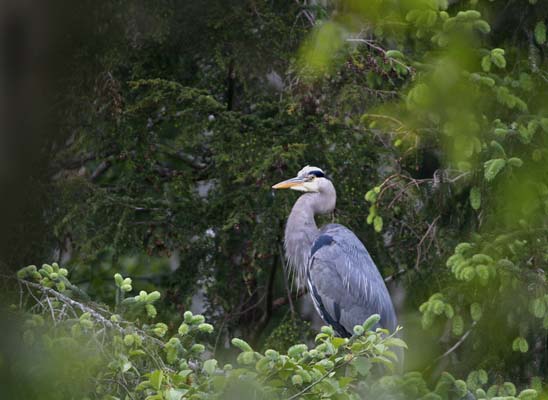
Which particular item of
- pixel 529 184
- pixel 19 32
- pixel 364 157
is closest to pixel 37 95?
pixel 19 32

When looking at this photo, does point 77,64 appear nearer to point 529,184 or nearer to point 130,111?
point 529,184

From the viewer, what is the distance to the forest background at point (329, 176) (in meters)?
5.15

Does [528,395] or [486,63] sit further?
[486,63]

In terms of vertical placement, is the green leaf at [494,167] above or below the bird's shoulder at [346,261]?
above

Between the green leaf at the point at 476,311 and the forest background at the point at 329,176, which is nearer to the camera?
the forest background at the point at 329,176

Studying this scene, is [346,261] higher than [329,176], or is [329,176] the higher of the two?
[329,176]

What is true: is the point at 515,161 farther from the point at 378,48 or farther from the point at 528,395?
the point at 378,48

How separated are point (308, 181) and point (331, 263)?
2.09 feet

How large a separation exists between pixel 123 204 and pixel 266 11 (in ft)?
6.52

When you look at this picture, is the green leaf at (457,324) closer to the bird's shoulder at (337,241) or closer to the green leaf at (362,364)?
the bird's shoulder at (337,241)

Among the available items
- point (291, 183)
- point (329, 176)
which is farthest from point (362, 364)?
point (329, 176)

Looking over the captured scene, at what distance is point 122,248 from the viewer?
7184 millimetres

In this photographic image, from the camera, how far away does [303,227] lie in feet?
22.6

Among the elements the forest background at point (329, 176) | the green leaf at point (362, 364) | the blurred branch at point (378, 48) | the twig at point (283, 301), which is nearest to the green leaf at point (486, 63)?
the forest background at point (329, 176)
